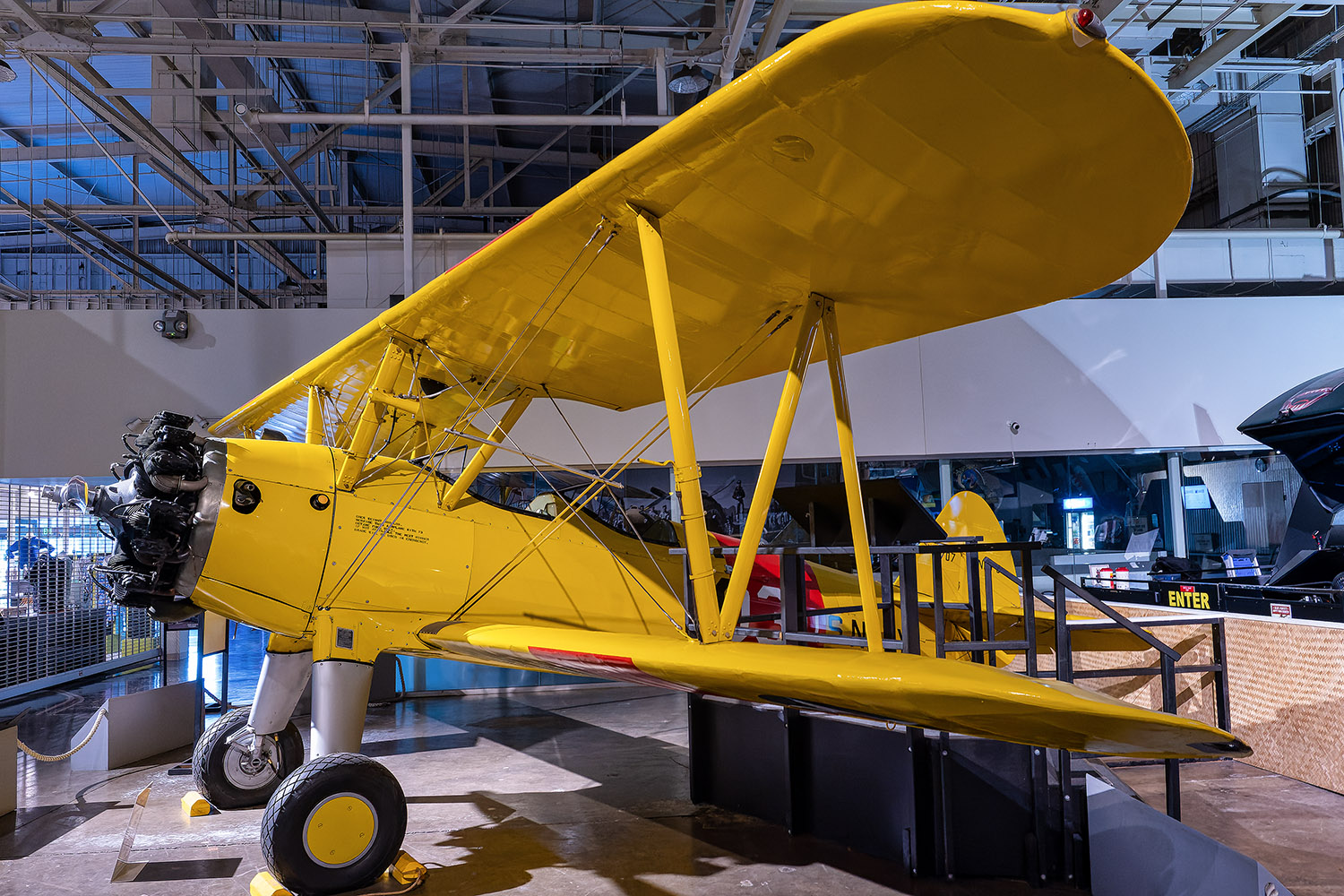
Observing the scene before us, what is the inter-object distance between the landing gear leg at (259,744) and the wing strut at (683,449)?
2.60 meters

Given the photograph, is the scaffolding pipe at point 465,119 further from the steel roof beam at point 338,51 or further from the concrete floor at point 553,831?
the concrete floor at point 553,831

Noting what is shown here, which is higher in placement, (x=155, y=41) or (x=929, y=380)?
(x=155, y=41)

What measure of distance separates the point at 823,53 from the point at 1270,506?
990 centimetres

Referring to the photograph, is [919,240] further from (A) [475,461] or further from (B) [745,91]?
(A) [475,461]

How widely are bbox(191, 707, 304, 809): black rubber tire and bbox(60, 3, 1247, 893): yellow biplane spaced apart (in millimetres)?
18

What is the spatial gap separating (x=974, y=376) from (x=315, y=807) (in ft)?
25.6

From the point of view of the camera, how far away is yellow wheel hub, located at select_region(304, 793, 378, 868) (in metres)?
3.37

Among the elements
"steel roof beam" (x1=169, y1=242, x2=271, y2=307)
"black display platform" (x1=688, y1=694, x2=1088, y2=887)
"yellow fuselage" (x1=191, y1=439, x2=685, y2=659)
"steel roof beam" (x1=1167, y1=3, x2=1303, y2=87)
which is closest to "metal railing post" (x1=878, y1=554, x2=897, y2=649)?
"black display platform" (x1=688, y1=694, x2=1088, y2=887)

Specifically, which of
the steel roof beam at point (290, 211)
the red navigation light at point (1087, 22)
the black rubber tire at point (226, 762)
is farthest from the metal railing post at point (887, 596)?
the steel roof beam at point (290, 211)

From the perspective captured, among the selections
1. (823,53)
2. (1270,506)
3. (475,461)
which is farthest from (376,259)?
(1270,506)

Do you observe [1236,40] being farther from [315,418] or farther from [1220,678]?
[315,418]

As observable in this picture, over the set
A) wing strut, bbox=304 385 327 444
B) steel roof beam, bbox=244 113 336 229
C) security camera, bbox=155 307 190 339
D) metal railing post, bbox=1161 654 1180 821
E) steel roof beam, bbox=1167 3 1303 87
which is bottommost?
metal railing post, bbox=1161 654 1180 821

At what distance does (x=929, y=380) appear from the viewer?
9203 millimetres

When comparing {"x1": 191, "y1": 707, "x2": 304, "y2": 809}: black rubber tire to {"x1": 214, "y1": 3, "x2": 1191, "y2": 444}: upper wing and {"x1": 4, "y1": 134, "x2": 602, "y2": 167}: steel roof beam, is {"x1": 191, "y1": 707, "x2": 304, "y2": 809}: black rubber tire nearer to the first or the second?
{"x1": 214, "y1": 3, "x2": 1191, "y2": 444}: upper wing
